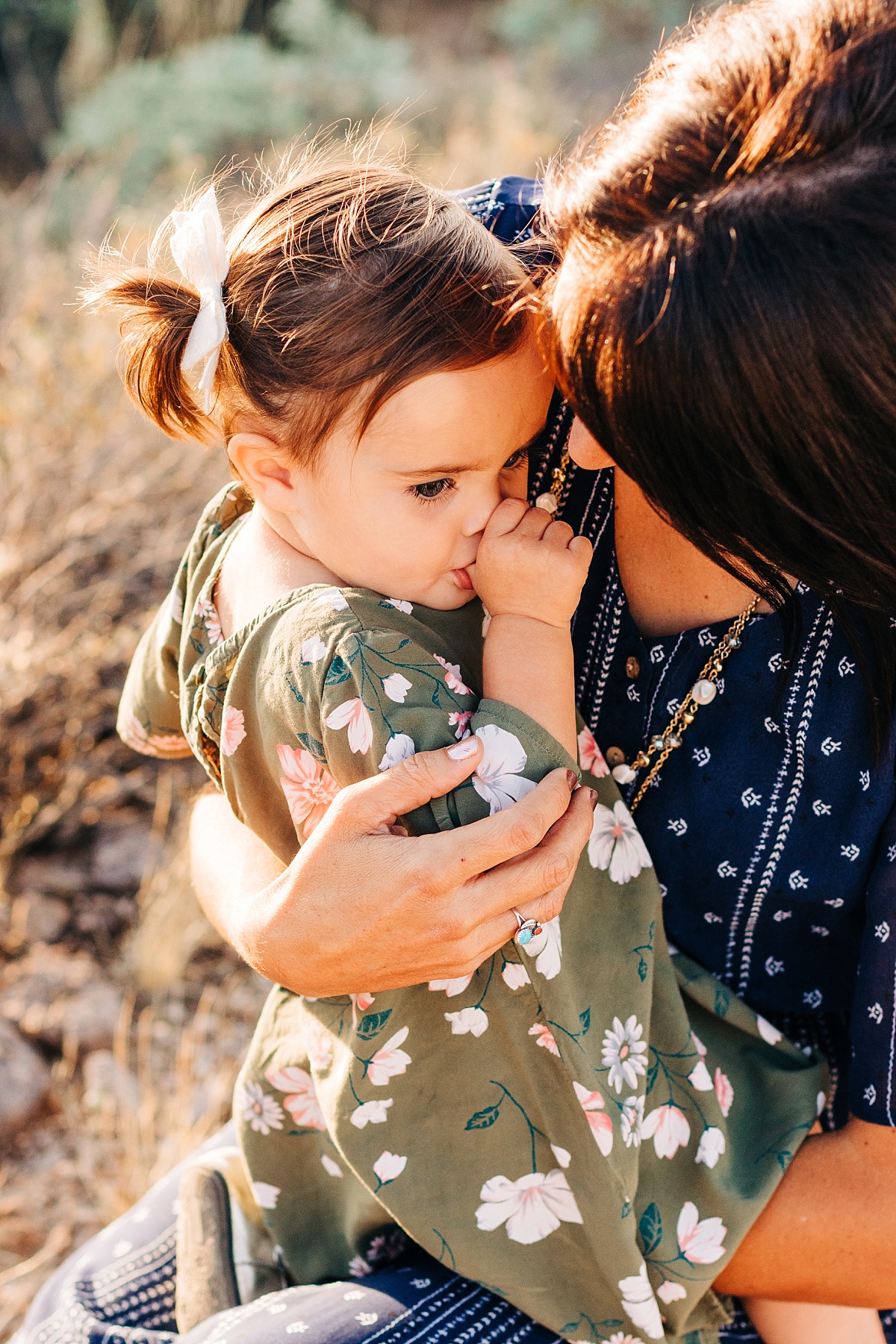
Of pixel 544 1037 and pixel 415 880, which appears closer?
pixel 415 880

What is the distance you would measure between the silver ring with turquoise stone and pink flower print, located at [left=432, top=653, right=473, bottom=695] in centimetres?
24

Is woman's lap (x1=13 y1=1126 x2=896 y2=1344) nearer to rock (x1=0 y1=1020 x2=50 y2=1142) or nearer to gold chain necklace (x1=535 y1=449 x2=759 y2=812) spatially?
gold chain necklace (x1=535 y1=449 x2=759 y2=812)

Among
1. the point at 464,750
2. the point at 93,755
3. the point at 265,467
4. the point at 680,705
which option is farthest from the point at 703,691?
the point at 93,755

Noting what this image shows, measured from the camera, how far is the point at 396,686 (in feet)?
3.68

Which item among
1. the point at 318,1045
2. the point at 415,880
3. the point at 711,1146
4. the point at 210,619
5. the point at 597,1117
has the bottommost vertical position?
the point at 711,1146

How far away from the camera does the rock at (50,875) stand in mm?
2908

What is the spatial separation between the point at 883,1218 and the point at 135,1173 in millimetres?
1608

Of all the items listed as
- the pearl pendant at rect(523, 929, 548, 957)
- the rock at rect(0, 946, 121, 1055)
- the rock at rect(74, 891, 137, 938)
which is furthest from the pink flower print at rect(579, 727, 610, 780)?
the rock at rect(74, 891, 137, 938)

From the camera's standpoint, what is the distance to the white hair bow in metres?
1.24

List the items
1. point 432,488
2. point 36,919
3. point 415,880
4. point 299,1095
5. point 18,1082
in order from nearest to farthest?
point 415,880, point 432,488, point 299,1095, point 18,1082, point 36,919

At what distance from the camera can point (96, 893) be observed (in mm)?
2982

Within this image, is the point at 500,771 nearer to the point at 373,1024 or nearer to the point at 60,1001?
the point at 373,1024

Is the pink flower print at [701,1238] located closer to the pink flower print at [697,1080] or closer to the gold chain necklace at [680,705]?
the pink flower print at [697,1080]

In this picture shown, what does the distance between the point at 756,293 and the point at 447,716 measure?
0.50 metres
